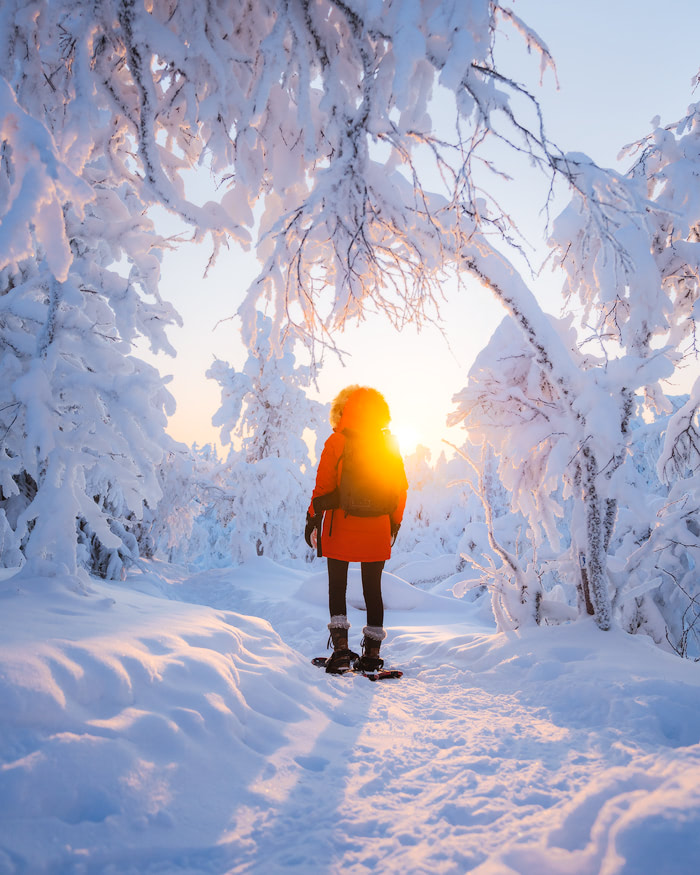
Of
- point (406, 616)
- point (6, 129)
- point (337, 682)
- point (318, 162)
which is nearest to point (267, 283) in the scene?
point (318, 162)

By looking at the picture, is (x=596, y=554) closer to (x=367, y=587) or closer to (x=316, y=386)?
(x=367, y=587)

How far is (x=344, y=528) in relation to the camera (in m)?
3.38

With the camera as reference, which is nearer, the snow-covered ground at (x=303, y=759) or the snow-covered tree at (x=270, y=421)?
the snow-covered ground at (x=303, y=759)

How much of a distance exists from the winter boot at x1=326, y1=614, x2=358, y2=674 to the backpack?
83 centimetres

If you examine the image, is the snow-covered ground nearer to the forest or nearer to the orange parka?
the forest

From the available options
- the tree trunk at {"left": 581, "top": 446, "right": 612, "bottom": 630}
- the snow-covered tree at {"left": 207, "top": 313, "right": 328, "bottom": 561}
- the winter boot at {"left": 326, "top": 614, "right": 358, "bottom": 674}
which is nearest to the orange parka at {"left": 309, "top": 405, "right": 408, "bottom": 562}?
the winter boot at {"left": 326, "top": 614, "right": 358, "bottom": 674}

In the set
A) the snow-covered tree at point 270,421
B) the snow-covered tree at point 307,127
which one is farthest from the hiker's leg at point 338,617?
the snow-covered tree at point 270,421

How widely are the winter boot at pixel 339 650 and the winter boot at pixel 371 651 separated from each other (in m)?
0.08

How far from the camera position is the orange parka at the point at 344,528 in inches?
133

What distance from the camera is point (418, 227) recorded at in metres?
2.58

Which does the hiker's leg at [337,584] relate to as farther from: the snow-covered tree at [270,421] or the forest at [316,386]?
the snow-covered tree at [270,421]

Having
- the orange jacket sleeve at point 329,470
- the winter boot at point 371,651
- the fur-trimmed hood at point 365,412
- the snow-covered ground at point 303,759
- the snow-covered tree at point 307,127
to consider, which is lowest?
the winter boot at point 371,651

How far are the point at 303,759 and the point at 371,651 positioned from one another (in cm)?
168

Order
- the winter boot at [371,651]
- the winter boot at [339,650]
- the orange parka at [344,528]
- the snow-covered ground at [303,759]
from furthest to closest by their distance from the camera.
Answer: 1. the orange parka at [344,528]
2. the winter boot at [371,651]
3. the winter boot at [339,650]
4. the snow-covered ground at [303,759]
